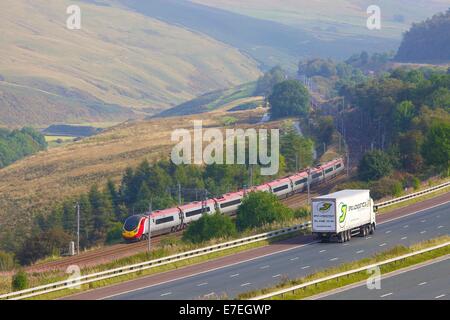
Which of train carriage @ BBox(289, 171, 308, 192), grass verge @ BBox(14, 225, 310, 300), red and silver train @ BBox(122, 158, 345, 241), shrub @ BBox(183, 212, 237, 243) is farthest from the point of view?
train carriage @ BBox(289, 171, 308, 192)

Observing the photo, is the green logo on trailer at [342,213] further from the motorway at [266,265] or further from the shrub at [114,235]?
the shrub at [114,235]

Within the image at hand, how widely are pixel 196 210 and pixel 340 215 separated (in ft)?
93.5

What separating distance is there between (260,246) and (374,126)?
316 ft

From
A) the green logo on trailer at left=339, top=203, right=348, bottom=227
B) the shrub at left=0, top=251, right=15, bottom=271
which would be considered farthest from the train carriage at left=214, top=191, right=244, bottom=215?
the green logo on trailer at left=339, top=203, right=348, bottom=227

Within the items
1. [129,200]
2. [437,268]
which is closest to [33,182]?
[129,200]

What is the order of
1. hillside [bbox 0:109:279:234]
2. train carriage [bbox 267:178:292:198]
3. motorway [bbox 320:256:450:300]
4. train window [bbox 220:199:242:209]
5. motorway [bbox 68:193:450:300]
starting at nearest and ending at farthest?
1. motorway [bbox 320:256:450:300]
2. motorway [bbox 68:193:450:300]
3. train window [bbox 220:199:242:209]
4. train carriage [bbox 267:178:292:198]
5. hillside [bbox 0:109:279:234]

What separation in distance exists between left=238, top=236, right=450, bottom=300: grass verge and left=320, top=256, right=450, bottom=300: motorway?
31.5 inches

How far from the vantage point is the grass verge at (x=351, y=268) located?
2005 inches

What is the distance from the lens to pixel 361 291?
168 ft

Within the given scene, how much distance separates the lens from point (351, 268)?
187ft

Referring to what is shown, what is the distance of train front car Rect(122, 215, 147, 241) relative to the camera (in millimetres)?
86312

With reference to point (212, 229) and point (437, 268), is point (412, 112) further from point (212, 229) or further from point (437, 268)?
point (437, 268)

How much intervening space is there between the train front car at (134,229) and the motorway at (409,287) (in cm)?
3356

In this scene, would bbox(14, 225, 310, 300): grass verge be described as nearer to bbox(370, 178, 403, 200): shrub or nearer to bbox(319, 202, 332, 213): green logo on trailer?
bbox(319, 202, 332, 213): green logo on trailer
